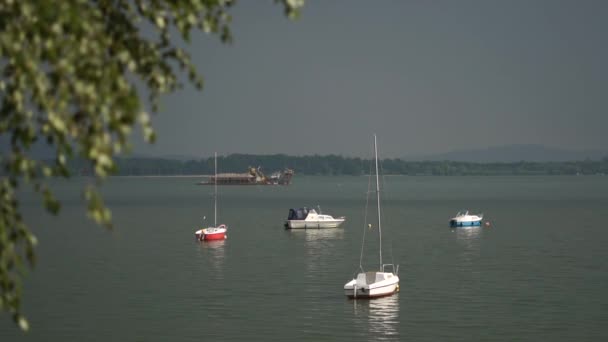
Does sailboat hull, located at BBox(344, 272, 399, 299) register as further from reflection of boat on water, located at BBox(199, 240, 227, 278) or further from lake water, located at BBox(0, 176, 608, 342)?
reflection of boat on water, located at BBox(199, 240, 227, 278)

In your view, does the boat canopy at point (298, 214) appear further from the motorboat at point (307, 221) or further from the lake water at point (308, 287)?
the lake water at point (308, 287)

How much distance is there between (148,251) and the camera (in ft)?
317

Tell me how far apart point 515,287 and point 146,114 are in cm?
5926

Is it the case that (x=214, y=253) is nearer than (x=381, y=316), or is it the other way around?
(x=381, y=316)

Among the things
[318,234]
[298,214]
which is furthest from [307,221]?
[318,234]

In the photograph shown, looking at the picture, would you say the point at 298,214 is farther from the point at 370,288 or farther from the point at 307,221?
the point at 370,288

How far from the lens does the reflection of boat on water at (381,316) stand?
48906mm

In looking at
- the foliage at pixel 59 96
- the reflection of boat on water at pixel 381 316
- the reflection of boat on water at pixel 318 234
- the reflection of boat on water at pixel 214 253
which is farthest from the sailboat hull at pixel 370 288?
the reflection of boat on water at pixel 318 234

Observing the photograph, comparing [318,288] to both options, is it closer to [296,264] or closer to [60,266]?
[296,264]

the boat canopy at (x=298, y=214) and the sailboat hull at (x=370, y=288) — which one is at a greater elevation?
the boat canopy at (x=298, y=214)

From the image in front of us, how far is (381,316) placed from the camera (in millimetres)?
53438

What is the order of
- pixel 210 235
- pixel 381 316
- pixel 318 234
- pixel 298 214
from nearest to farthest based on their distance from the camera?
pixel 381 316, pixel 210 235, pixel 318 234, pixel 298 214

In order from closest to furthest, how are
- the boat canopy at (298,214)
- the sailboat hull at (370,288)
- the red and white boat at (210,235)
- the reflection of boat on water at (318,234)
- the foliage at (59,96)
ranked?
the foliage at (59,96)
the sailboat hull at (370,288)
the red and white boat at (210,235)
the reflection of boat on water at (318,234)
the boat canopy at (298,214)

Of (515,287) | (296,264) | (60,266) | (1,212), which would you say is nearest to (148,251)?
(60,266)
